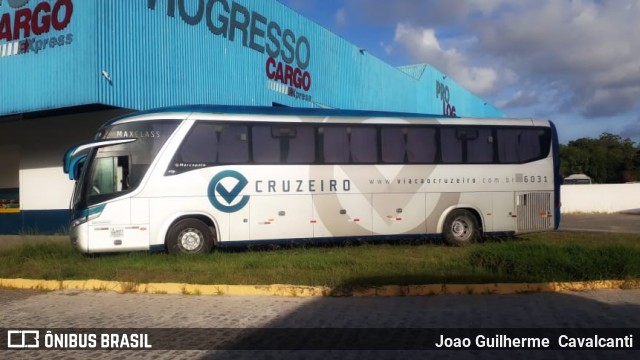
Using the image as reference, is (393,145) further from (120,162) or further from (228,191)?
(120,162)

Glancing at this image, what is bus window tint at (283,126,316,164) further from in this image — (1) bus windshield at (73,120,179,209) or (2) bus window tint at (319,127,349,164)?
(1) bus windshield at (73,120,179,209)

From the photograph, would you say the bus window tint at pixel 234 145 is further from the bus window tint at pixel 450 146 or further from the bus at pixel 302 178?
Result: the bus window tint at pixel 450 146

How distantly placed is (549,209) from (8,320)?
11735 mm

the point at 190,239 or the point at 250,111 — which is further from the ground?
the point at 250,111


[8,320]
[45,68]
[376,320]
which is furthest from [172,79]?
[376,320]

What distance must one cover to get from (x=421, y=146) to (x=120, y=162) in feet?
21.8

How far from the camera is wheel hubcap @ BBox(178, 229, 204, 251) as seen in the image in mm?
11344

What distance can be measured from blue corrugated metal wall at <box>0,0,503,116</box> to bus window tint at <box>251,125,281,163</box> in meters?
5.76

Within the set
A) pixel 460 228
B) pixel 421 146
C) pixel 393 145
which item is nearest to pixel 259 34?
pixel 393 145

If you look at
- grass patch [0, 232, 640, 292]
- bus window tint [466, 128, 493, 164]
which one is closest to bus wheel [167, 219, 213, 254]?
grass patch [0, 232, 640, 292]

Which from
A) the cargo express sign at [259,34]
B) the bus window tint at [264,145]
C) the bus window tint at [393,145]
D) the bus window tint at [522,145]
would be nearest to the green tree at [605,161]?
the cargo express sign at [259,34]

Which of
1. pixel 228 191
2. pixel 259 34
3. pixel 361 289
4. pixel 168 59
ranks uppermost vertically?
pixel 259 34

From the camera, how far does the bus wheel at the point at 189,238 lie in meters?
11.3

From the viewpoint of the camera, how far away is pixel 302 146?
12.1 meters
